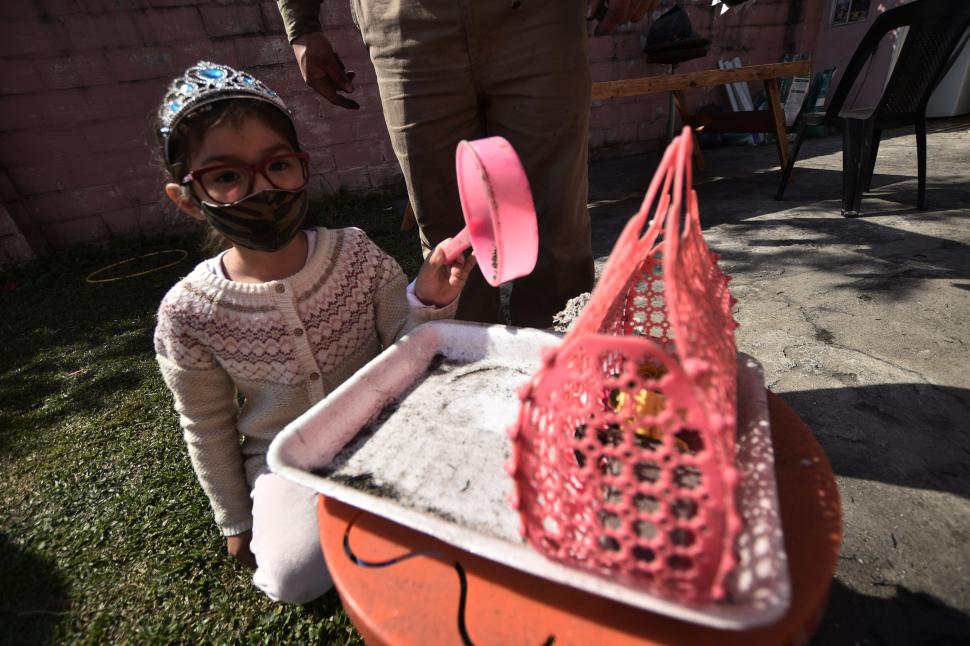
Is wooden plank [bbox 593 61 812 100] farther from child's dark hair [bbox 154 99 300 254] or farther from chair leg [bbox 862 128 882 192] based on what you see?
child's dark hair [bbox 154 99 300 254]

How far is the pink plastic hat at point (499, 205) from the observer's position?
93cm

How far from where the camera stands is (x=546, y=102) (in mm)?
1633

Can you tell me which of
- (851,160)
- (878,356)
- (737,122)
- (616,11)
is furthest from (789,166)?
(616,11)

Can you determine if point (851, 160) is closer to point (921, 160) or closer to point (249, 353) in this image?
point (921, 160)

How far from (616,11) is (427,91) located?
2.24 feet

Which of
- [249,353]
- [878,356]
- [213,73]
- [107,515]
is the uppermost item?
[213,73]

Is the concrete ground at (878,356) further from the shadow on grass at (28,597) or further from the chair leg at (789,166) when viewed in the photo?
the shadow on grass at (28,597)

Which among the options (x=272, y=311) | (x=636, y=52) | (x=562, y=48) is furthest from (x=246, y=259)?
(x=636, y=52)

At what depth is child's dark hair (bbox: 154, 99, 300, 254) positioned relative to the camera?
117 centimetres

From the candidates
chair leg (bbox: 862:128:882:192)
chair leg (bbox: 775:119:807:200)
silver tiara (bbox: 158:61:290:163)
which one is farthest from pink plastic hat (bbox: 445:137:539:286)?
chair leg (bbox: 775:119:807:200)

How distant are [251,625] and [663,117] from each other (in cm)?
711

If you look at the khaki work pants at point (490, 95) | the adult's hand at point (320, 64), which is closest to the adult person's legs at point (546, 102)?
the khaki work pants at point (490, 95)

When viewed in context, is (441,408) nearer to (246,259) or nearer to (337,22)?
(246,259)

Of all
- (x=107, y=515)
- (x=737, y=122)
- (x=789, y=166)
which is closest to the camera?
(x=107, y=515)
